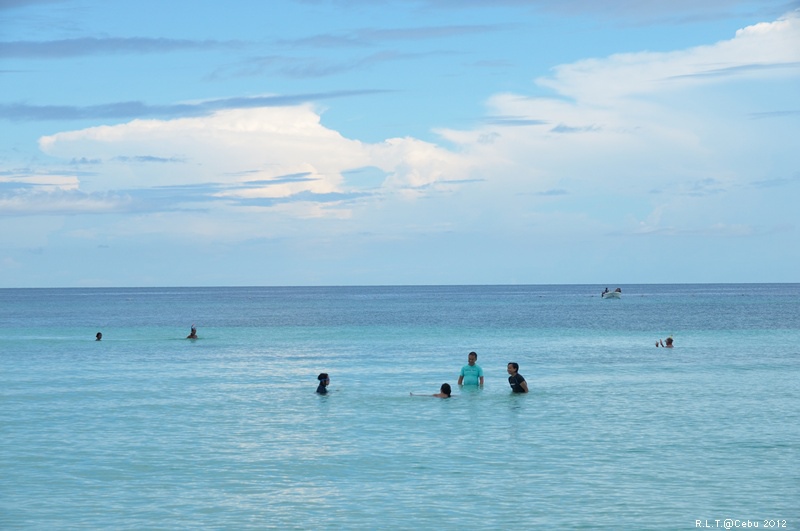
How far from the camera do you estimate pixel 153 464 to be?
2073 cm

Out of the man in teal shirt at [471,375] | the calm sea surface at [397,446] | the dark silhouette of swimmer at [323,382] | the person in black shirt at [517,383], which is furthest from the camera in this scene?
the man in teal shirt at [471,375]

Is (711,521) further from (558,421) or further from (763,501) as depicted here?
(558,421)

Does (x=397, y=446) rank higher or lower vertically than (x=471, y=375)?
lower

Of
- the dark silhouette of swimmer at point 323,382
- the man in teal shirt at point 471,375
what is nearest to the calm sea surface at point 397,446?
the dark silhouette of swimmer at point 323,382

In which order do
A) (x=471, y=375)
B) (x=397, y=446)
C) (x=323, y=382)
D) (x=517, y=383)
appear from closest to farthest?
(x=397, y=446), (x=323, y=382), (x=517, y=383), (x=471, y=375)

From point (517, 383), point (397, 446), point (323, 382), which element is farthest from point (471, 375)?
point (397, 446)

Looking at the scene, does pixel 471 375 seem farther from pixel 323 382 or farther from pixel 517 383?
pixel 323 382

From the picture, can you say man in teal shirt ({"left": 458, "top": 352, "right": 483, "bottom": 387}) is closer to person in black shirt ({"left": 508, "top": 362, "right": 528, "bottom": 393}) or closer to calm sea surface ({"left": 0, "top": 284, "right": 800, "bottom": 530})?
calm sea surface ({"left": 0, "top": 284, "right": 800, "bottom": 530})

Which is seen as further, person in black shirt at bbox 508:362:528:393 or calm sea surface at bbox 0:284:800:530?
person in black shirt at bbox 508:362:528:393

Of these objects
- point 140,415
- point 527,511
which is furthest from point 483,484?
point 140,415

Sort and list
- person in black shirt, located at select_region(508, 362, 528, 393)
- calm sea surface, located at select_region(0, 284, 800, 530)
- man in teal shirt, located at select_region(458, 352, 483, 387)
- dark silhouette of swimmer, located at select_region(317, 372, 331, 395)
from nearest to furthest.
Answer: calm sea surface, located at select_region(0, 284, 800, 530) → dark silhouette of swimmer, located at select_region(317, 372, 331, 395) → person in black shirt, located at select_region(508, 362, 528, 393) → man in teal shirt, located at select_region(458, 352, 483, 387)

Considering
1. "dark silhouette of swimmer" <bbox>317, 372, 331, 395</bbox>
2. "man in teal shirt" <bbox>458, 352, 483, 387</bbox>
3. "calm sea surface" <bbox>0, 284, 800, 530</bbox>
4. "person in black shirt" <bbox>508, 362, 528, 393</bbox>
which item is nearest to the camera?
"calm sea surface" <bbox>0, 284, 800, 530</bbox>

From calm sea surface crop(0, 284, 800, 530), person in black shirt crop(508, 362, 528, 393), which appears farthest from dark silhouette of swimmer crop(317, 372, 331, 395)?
person in black shirt crop(508, 362, 528, 393)

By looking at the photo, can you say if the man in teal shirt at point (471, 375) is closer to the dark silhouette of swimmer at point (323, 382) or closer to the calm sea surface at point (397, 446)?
the calm sea surface at point (397, 446)
